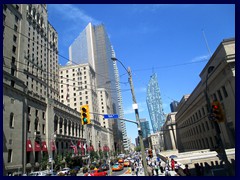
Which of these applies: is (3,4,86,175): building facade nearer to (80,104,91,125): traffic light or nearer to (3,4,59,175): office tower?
(3,4,59,175): office tower

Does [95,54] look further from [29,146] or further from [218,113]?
[218,113]

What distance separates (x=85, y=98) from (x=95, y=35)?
117 metres

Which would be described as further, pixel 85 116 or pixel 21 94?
pixel 21 94

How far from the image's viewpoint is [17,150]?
37.3 m

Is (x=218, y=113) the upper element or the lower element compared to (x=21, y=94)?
lower

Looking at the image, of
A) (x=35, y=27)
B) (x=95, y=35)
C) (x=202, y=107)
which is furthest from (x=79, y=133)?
(x=95, y=35)

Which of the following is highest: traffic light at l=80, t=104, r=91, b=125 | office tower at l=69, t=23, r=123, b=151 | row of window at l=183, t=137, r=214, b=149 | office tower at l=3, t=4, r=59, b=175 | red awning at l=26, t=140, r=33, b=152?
office tower at l=69, t=23, r=123, b=151

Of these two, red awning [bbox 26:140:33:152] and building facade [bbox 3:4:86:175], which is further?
red awning [bbox 26:140:33:152]

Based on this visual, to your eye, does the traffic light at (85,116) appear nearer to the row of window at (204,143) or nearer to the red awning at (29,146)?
the red awning at (29,146)

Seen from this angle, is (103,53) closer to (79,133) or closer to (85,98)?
(85,98)

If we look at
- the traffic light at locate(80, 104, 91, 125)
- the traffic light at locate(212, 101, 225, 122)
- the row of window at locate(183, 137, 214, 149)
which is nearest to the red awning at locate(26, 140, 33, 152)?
the traffic light at locate(80, 104, 91, 125)

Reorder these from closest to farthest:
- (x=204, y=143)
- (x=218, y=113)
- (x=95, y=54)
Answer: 1. (x=218, y=113)
2. (x=204, y=143)
3. (x=95, y=54)

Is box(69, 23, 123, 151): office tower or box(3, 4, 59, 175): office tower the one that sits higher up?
box(69, 23, 123, 151): office tower

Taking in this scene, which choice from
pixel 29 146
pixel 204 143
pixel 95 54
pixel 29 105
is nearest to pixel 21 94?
pixel 29 105
